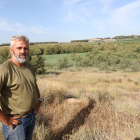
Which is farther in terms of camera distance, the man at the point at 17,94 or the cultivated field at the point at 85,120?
the cultivated field at the point at 85,120

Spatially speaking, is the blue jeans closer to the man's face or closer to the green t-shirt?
the green t-shirt

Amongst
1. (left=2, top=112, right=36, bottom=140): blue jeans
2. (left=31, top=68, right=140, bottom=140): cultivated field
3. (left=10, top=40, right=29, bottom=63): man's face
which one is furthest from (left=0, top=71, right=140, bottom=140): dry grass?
(left=10, top=40, right=29, bottom=63): man's face

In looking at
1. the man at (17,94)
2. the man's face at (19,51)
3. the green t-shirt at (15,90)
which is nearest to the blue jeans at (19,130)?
the man at (17,94)

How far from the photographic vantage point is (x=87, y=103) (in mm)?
4902

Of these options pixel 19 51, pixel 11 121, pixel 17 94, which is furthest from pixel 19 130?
Answer: pixel 19 51

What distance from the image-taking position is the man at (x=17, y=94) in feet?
5.06

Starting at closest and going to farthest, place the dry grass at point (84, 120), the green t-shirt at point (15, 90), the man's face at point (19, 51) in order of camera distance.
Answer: the green t-shirt at point (15, 90) < the man's face at point (19, 51) < the dry grass at point (84, 120)

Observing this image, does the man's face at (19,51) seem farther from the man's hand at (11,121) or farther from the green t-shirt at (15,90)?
the man's hand at (11,121)

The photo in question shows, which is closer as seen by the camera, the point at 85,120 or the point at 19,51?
the point at 19,51

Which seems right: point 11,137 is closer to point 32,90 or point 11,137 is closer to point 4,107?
point 4,107

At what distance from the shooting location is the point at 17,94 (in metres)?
1.59

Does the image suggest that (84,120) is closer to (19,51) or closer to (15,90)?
(15,90)

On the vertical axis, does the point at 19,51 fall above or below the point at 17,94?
above

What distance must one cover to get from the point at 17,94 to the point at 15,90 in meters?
0.06
